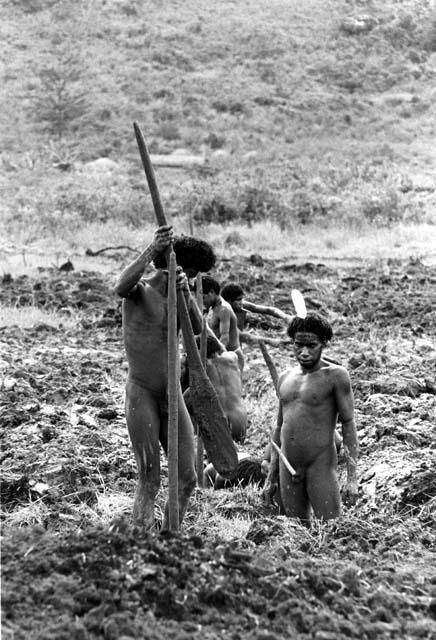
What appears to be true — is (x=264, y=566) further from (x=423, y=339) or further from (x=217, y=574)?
(x=423, y=339)

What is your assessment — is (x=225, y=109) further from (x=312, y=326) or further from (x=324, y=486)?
(x=324, y=486)

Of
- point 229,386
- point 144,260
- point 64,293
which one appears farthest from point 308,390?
point 64,293

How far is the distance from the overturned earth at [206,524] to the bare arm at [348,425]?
182 mm

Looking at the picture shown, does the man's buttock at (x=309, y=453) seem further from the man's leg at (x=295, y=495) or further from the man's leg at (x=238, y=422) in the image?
Answer: the man's leg at (x=238, y=422)

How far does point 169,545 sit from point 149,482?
3.56 feet

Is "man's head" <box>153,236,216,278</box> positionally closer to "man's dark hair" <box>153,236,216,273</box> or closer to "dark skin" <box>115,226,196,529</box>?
"man's dark hair" <box>153,236,216,273</box>

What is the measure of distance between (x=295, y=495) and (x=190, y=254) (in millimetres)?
1477

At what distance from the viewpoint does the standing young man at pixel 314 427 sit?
212 inches

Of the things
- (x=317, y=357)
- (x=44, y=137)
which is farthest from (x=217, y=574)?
(x=44, y=137)

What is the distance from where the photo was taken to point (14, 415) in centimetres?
770

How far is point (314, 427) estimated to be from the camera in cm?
545

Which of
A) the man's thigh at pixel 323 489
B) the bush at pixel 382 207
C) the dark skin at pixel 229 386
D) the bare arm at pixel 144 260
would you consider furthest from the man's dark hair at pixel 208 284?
the bush at pixel 382 207

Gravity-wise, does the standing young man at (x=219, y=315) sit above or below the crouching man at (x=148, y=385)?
below

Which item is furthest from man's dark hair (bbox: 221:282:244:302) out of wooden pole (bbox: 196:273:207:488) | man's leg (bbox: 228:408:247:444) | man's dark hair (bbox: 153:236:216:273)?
man's dark hair (bbox: 153:236:216:273)
